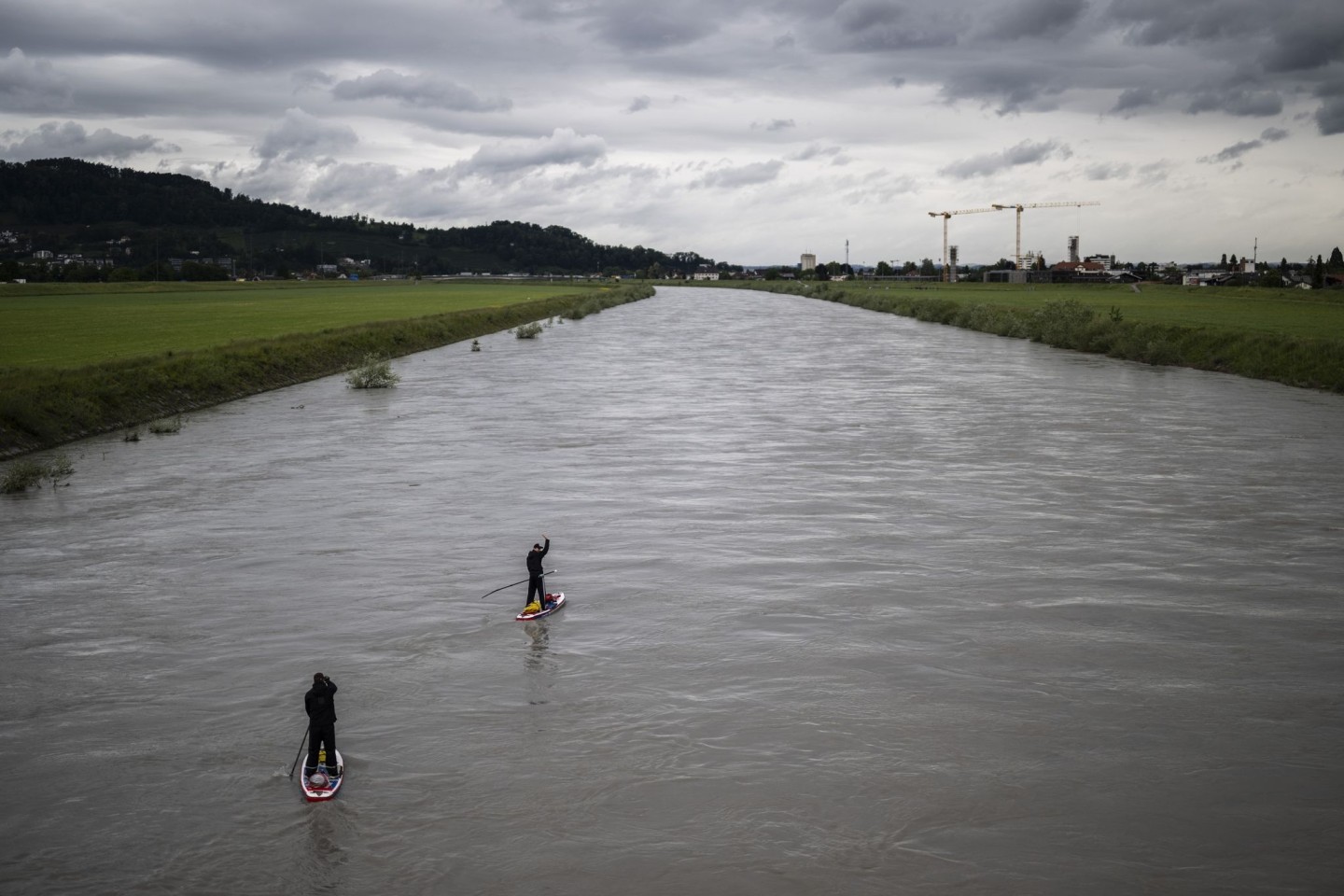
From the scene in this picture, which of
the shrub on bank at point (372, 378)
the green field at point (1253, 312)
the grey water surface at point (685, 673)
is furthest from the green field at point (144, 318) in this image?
the green field at point (1253, 312)

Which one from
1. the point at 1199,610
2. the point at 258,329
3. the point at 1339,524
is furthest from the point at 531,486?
the point at 258,329

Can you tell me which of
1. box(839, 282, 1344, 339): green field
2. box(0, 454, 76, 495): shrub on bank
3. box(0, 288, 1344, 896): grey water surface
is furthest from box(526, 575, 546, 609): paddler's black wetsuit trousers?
box(839, 282, 1344, 339): green field

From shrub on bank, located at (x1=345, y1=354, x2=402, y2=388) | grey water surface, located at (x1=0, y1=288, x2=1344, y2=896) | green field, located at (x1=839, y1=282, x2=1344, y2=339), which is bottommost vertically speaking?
grey water surface, located at (x1=0, y1=288, x2=1344, y2=896)

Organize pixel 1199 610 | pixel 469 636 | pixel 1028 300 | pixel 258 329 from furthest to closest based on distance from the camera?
pixel 1028 300, pixel 258 329, pixel 1199 610, pixel 469 636

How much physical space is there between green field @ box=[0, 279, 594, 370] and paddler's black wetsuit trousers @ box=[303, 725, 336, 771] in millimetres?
33657

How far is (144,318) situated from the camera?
72.6 metres

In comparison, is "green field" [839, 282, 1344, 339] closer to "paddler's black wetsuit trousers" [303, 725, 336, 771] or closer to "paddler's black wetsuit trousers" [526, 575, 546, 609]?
"paddler's black wetsuit trousers" [526, 575, 546, 609]

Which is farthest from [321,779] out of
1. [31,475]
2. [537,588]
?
[31,475]

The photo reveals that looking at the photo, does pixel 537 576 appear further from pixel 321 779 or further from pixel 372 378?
pixel 372 378

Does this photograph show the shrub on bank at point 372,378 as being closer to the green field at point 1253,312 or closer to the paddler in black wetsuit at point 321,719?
the paddler in black wetsuit at point 321,719

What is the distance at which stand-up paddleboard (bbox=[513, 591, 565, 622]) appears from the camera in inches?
583

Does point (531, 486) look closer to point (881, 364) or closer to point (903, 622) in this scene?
point (903, 622)

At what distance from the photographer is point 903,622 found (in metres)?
15.0

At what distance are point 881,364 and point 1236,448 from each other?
89.0 ft
